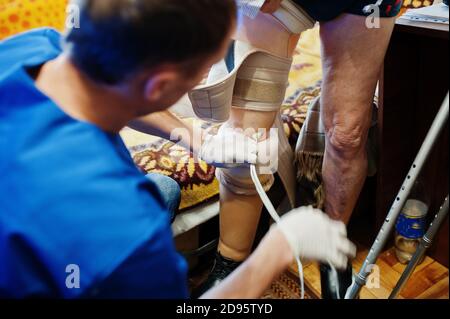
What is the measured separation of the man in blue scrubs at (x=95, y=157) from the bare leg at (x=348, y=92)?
468mm

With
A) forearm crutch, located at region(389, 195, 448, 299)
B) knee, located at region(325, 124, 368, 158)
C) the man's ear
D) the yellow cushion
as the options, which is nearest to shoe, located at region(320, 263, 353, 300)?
forearm crutch, located at region(389, 195, 448, 299)

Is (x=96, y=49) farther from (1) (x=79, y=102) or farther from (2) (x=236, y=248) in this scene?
(2) (x=236, y=248)

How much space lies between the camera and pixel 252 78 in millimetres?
1021

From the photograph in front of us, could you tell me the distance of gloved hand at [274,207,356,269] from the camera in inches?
24.3

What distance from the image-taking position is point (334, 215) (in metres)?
1.19

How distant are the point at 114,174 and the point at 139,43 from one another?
150 millimetres

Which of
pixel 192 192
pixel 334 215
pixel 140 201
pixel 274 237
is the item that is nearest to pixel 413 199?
pixel 334 215

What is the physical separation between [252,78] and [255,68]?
0.9 inches

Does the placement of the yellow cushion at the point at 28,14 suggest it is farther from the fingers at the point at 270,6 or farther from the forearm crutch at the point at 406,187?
the forearm crutch at the point at 406,187

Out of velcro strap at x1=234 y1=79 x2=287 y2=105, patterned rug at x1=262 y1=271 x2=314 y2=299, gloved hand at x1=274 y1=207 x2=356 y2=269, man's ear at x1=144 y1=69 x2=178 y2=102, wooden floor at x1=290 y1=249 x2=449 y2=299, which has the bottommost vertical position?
patterned rug at x1=262 y1=271 x2=314 y2=299

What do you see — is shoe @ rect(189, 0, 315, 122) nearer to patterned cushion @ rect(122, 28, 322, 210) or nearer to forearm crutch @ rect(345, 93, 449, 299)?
patterned cushion @ rect(122, 28, 322, 210)

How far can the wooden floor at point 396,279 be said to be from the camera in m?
1.16

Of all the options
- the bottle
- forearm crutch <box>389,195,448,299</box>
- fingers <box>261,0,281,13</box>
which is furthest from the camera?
the bottle

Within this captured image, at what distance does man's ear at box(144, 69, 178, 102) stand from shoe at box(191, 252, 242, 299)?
73cm
